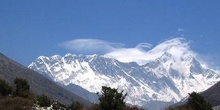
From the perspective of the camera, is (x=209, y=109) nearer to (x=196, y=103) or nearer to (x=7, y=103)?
(x=196, y=103)

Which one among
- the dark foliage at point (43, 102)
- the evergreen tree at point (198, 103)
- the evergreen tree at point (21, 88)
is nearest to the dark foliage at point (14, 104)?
the dark foliage at point (43, 102)

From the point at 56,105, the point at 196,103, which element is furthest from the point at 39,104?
the point at 196,103

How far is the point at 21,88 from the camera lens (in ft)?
154

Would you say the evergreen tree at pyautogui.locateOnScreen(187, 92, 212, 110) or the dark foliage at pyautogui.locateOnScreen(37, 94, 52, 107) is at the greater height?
the evergreen tree at pyautogui.locateOnScreen(187, 92, 212, 110)

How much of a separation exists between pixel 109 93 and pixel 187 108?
48.3ft

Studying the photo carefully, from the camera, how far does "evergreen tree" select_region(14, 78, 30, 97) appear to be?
45125mm

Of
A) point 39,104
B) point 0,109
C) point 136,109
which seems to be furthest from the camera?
point 136,109

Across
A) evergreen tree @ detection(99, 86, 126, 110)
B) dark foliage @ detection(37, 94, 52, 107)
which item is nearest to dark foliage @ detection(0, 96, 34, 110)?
dark foliage @ detection(37, 94, 52, 107)

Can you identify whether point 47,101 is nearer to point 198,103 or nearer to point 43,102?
point 43,102

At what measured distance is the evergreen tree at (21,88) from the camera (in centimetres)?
4512

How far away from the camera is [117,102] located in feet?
124

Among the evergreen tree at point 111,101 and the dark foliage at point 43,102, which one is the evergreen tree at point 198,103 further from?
the dark foliage at point 43,102

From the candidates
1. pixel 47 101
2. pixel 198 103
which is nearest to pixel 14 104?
pixel 47 101

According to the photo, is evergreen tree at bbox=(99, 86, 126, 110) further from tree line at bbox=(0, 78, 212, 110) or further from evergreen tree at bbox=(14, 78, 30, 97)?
evergreen tree at bbox=(14, 78, 30, 97)
